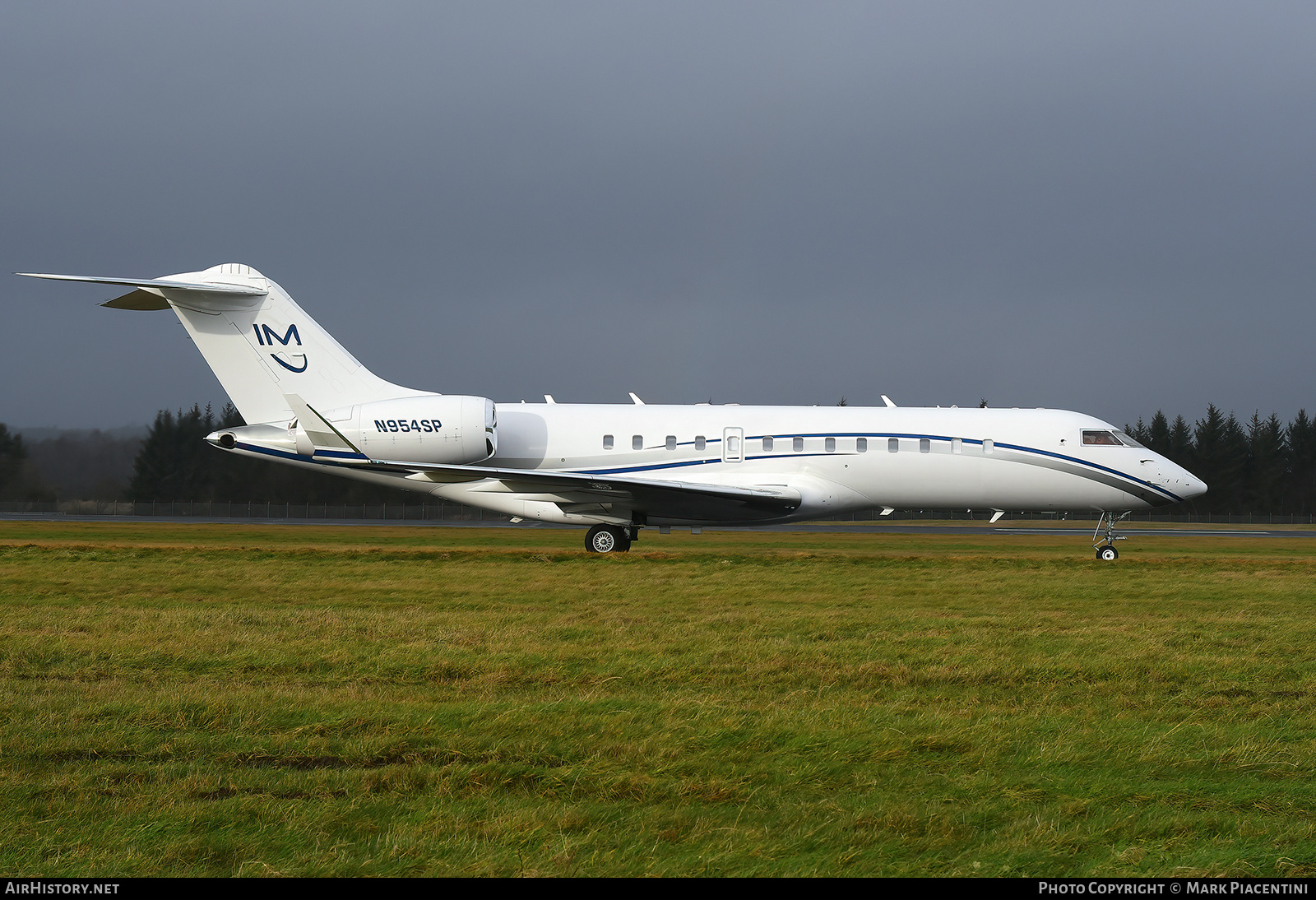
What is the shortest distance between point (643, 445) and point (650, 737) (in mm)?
16641

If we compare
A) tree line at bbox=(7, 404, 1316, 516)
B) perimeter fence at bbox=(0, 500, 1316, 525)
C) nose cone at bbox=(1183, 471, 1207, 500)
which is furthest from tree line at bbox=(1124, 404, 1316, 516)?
nose cone at bbox=(1183, 471, 1207, 500)

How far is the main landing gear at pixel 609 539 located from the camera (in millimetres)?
21750

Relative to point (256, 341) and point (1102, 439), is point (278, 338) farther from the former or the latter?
point (1102, 439)

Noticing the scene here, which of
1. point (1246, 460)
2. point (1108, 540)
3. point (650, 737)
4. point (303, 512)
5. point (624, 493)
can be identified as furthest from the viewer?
point (1246, 460)

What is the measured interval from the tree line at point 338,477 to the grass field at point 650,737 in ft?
50.8

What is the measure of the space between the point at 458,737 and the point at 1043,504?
19.8 meters

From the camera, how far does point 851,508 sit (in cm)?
2241

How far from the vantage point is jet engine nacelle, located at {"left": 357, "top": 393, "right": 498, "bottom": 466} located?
2103 cm

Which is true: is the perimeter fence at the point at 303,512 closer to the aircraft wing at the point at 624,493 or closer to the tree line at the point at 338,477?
the tree line at the point at 338,477

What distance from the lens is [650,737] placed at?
557 centimetres

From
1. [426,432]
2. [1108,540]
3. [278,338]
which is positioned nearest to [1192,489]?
[1108,540]

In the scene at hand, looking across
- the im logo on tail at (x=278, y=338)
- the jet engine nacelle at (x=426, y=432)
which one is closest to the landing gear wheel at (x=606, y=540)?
the jet engine nacelle at (x=426, y=432)

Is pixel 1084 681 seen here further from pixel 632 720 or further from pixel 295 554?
pixel 295 554

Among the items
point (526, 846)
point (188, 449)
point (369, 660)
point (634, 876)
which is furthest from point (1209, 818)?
point (188, 449)
